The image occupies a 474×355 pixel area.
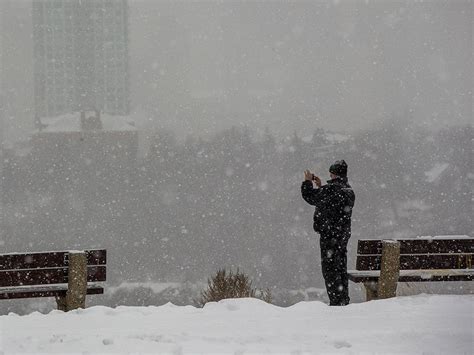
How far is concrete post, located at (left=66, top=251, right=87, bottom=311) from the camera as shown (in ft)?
20.1

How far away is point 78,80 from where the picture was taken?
126 m

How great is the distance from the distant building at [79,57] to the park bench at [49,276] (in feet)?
386

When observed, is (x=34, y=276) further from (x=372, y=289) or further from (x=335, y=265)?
(x=372, y=289)

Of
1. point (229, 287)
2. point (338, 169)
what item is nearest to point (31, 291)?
point (229, 287)

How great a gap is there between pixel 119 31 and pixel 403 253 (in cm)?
13089

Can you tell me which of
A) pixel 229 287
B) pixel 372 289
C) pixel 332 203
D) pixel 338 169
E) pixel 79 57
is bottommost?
pixel 229 287

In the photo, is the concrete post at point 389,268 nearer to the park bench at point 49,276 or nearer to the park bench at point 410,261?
the park bench at point 410,261

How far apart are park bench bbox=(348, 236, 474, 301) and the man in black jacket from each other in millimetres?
592

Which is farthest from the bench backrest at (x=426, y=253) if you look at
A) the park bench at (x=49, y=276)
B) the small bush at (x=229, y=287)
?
the park bench at (x=49, y=276)

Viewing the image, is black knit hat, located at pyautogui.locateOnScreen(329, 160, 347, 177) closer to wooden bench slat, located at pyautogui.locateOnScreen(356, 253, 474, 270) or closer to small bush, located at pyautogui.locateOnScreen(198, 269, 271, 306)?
wooden bench slat, located at pyautogui.locateOnScreen(356, 253, 474, 270)

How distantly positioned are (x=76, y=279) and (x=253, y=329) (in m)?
2.26

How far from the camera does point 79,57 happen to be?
12825 cm

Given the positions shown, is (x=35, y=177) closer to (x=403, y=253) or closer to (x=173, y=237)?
(x=173, y=237)

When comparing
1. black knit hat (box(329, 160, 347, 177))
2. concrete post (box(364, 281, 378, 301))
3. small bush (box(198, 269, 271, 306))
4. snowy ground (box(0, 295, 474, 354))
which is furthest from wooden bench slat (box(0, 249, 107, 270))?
concrete post (box(364, 281, 378, 301))
